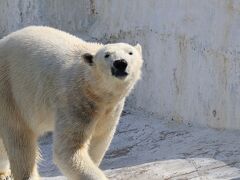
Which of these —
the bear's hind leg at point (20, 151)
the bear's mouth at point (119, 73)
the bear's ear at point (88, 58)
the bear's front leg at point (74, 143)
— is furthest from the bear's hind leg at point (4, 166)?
the bear's mouth at point (119, 73)

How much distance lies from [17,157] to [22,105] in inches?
16.9

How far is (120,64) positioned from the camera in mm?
5535

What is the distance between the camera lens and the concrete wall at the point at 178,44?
8116mm

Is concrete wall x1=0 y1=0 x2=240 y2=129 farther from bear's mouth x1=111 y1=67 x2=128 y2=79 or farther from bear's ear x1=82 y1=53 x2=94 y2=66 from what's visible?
bear's mouth x1=111 y1=67 x2=128 y2=79

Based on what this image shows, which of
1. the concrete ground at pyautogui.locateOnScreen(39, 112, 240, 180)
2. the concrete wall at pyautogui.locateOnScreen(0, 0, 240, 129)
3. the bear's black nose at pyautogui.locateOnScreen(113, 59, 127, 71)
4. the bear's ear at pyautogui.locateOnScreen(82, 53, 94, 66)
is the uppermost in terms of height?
the bear's black nose at pyautogui.locateOnScreen(113, 59, 127, 71)

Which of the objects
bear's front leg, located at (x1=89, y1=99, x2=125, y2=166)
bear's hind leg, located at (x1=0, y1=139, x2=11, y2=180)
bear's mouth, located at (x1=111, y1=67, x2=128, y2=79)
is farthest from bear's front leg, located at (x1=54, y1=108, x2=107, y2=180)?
bear's hind leg, located at (x1=0, y1=139, x2=11, y2=180)

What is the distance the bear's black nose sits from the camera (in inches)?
217

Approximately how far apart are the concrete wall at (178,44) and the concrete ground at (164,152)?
8.0 inches

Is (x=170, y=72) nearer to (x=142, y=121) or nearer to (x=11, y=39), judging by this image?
(x=142, y=121)

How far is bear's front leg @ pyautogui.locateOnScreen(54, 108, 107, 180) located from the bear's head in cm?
38

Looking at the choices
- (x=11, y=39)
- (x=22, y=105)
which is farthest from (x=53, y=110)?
(x=11, y=39)

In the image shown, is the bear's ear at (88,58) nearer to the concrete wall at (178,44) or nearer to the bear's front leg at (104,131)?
the bear's front leg at (104,131)

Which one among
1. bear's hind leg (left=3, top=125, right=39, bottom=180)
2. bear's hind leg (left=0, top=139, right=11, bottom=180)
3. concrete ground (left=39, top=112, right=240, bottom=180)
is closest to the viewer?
bear's hind leg (left=3, top=125, right=39, bottom=180)

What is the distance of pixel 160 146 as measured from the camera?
27.0 feet
